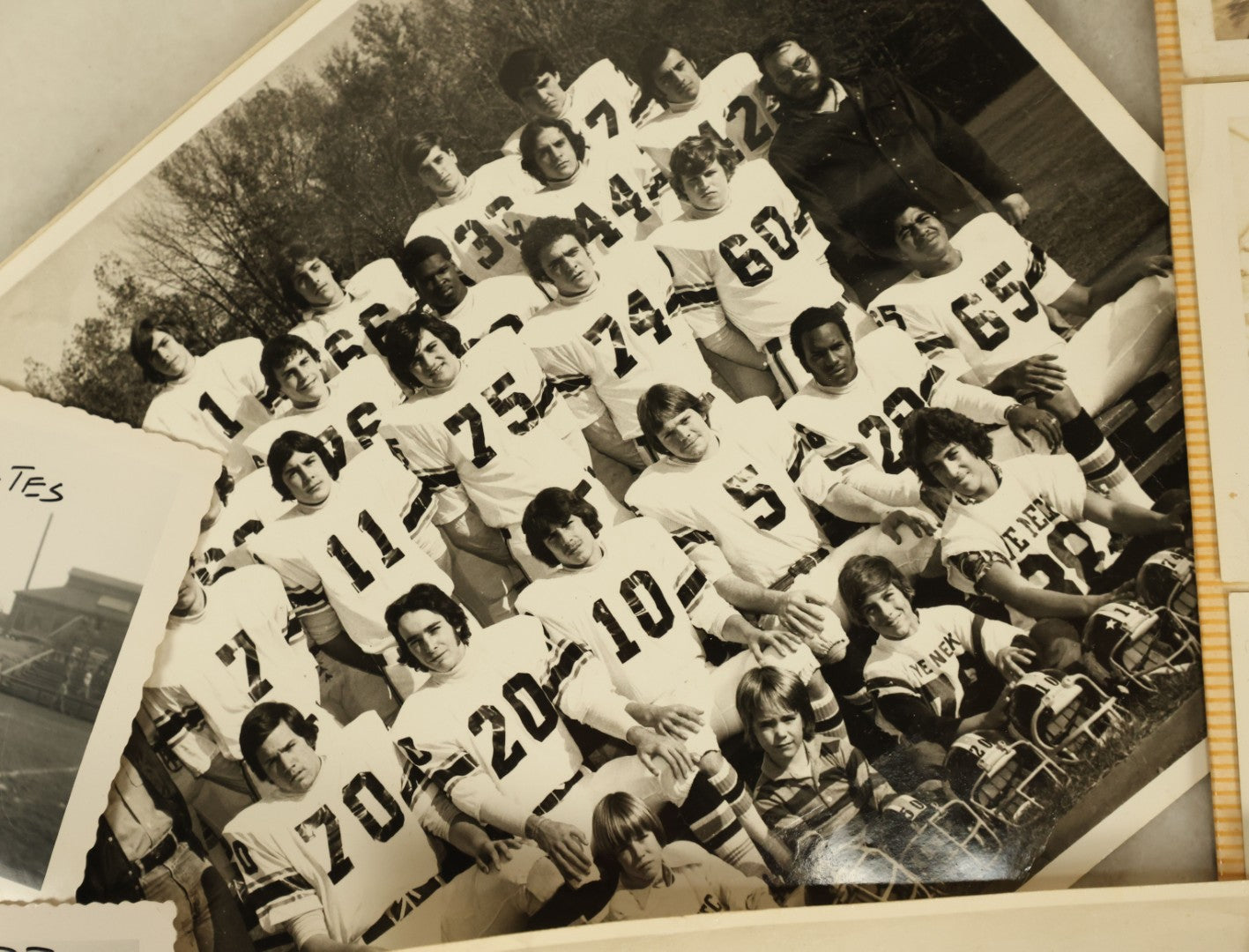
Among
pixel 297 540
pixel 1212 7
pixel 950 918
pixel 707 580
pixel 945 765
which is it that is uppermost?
pixel 1212 7

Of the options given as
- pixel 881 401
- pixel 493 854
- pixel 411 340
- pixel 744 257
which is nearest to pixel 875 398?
pixel 881 401

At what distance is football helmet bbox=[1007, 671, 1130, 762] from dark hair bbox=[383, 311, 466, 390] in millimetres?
727

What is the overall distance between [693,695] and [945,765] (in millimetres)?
278

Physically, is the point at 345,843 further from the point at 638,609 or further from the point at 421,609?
the point at 638,609

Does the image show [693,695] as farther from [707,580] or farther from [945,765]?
[945,765]

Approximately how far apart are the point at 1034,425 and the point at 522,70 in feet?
2.35

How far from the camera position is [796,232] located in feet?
3.54

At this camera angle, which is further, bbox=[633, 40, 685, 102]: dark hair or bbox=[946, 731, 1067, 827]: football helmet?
bbox=[633, 40, 685, 102]: dark hair

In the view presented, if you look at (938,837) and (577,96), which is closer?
(938,837)

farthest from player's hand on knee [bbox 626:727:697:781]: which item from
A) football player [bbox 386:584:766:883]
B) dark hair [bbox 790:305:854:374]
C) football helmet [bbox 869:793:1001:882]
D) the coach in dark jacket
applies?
the coach in dark jacket

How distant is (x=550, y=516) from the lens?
1048 millimetres

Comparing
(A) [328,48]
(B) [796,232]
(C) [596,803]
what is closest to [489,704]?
(C) [596,803]

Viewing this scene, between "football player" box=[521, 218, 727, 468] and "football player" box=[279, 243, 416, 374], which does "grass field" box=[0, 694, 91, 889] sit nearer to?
"football player" box=[279, 243, 416, 374]

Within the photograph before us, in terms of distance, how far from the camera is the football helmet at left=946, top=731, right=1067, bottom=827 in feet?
3.28
